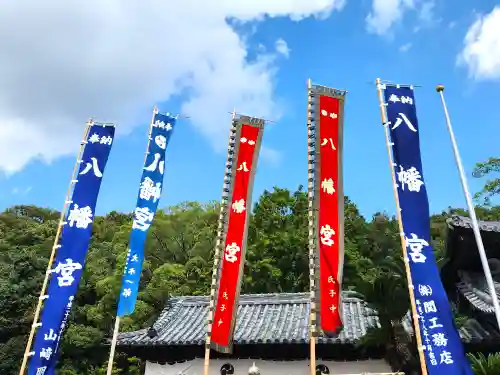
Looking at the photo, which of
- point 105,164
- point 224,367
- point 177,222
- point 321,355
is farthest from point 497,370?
point 177,222

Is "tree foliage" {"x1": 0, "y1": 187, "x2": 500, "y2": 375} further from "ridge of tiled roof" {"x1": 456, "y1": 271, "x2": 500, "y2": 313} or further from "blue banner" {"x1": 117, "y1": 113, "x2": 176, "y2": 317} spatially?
"blue banner" {"x1": 117, "y1": 113, "x2": 176, "y2": 317}

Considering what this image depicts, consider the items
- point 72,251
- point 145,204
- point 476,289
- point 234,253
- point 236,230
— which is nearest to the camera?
point 234,253

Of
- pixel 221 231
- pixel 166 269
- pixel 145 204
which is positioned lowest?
pixel 221 231

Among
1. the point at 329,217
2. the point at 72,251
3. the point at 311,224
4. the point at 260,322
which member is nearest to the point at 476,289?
the point at 329,217

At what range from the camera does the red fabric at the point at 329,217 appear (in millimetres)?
9930

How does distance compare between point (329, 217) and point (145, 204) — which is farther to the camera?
point (145, 204)

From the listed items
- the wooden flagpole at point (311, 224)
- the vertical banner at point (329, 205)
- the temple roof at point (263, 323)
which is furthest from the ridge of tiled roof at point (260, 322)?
the vertical banner at point (329, 205)

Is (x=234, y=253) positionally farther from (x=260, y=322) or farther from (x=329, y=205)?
(x=260, y=322)

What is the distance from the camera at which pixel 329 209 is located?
425 inches

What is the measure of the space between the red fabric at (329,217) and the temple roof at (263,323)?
3.63 m

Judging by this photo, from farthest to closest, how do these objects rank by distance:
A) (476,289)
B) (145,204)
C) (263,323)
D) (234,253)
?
(263,323) → (145,204) → (476,289) → (234,253)

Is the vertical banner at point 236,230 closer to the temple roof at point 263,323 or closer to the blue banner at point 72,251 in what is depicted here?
the blue banner at point 72,251

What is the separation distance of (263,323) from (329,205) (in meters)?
7.33

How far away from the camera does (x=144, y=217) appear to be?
42.0 feet
